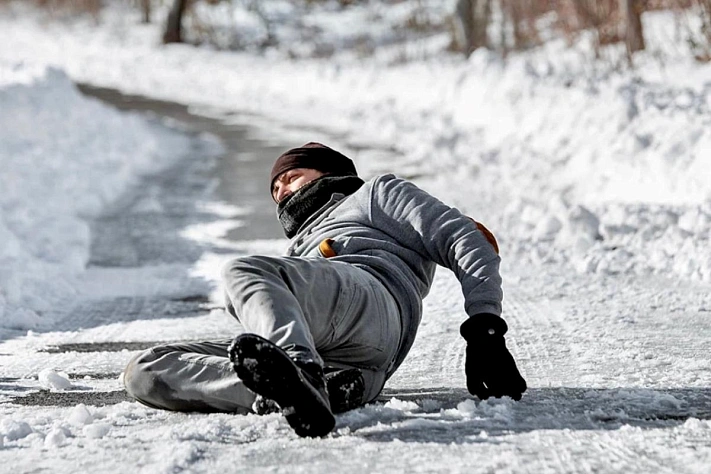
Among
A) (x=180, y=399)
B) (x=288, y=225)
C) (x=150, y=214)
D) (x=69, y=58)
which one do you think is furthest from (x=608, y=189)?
(x=69, y=58)

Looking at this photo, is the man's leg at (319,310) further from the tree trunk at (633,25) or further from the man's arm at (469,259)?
the tree trunk at (633,25)

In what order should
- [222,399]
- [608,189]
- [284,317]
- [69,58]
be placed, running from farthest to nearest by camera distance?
1. [69,58]
2. [608,189]
3. [222,399]
4. [284,317]

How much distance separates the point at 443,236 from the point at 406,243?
0.51ft

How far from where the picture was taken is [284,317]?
3.37m

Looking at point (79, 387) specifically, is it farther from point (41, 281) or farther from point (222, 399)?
point (41, 281)

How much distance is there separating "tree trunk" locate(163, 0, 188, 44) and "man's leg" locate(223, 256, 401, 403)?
93.8ft

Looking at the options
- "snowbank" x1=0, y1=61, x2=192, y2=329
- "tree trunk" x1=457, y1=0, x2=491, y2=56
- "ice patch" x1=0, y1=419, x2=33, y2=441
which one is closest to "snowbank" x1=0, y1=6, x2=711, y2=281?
"tree trunk" x1=457, y1=0, x2=491, y2=56

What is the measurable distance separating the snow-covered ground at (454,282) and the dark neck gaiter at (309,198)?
65 centimetres

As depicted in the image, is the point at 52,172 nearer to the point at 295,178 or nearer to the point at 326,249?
the point at 295,178

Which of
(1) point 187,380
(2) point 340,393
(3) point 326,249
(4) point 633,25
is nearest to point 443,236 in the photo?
(3) point 326,249

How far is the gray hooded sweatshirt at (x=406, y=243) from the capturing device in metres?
3.78

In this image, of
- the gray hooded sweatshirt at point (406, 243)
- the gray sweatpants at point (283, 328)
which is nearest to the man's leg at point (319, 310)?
the gray sweatpants at point (283, 328)

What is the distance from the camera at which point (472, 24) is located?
2350 cm

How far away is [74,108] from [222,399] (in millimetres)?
12443
